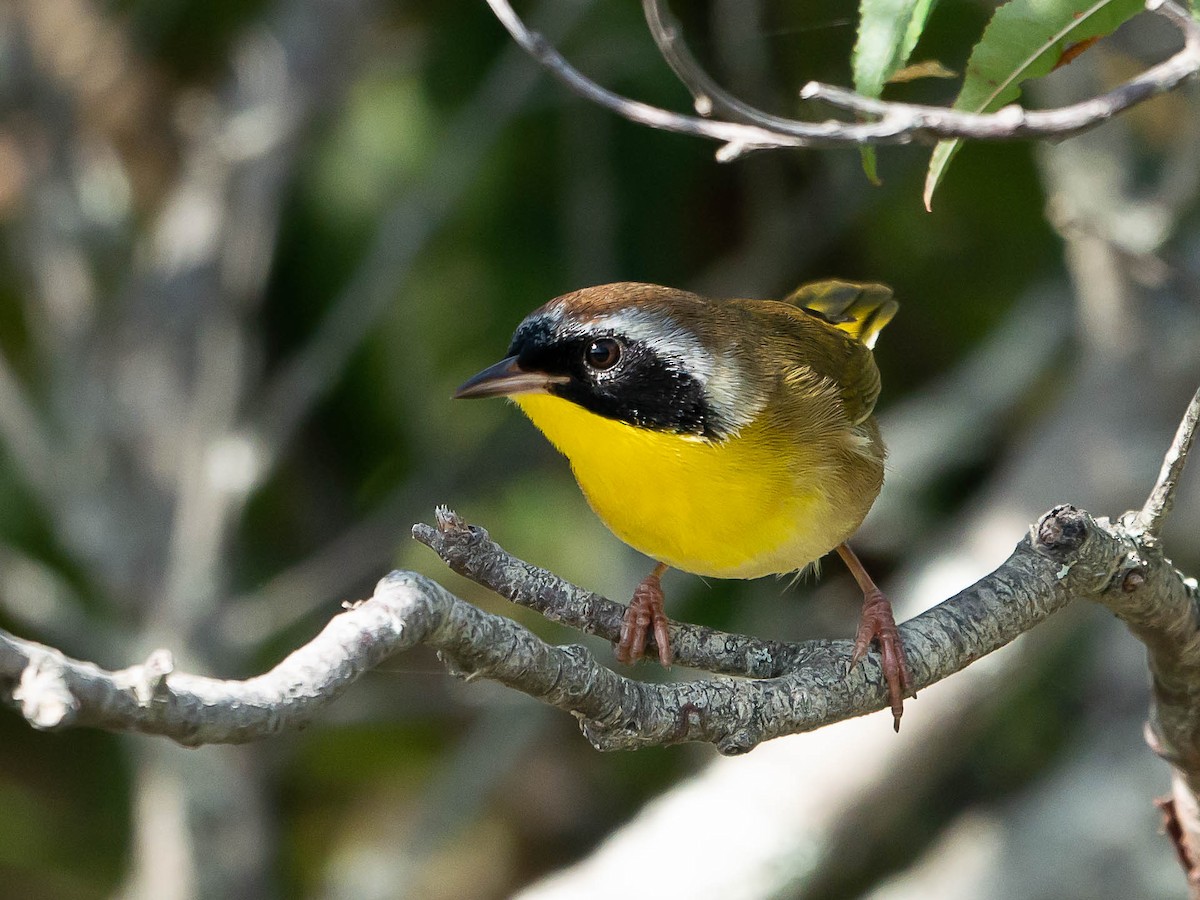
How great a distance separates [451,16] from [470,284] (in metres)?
1.21

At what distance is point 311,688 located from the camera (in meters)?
1.33

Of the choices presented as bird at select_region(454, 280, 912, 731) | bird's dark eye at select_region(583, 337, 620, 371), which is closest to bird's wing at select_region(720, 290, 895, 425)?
bird at select_region(454, 280, 912, 731)

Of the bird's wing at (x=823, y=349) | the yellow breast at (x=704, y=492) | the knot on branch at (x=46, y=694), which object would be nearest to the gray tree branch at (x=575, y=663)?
the knot on branch at (x=46, y=694)

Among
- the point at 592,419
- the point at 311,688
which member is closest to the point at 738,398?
the point at 592,419

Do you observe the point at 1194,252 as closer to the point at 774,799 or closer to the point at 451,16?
the point at 774,799

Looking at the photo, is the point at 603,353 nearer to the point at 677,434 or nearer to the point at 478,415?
the point at 677,434

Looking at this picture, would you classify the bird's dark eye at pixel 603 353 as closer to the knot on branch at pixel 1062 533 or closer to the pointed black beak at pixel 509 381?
the pointed black beak at pixel 509 381

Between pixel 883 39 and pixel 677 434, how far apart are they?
1165 millimetres

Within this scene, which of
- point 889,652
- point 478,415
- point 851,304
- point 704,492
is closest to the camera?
point 889,652

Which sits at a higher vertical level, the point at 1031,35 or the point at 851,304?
the point at 851,304

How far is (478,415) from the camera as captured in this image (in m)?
6.52

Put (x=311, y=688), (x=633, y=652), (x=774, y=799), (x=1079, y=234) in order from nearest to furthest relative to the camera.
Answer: (x=311, y=688) → (x=633, y=652) → (x=1079, y=234) → (x=774, y=799)

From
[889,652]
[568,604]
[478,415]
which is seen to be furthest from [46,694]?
[478,415]

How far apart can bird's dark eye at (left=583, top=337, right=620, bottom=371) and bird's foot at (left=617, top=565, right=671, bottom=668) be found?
49cm
